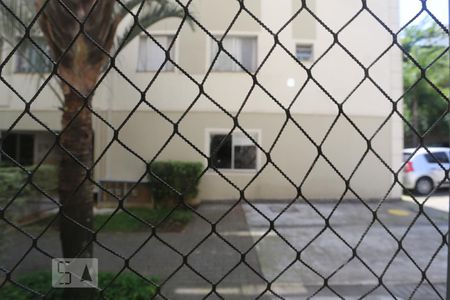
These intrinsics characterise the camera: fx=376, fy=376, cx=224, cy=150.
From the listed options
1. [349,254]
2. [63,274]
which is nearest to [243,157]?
[349,254]

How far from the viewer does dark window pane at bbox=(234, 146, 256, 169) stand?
9310mm

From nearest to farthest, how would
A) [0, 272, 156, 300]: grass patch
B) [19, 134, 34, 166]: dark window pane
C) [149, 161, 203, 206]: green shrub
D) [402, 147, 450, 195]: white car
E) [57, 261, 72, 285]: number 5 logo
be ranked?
[57, 261, 72, 285]: number 5 logo, [0, 272, 156, 300]: grass patch, [149, 161, 203, 206]: green shrub, [19, 134, 34, 166]: dark window pane, [402, 147, 450, 195]: white car

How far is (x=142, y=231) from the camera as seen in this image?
Answer: 680cm

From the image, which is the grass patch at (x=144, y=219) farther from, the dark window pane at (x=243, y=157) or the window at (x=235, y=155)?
the dark window pane at (x=243, y=157)

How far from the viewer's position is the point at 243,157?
945 centimetres

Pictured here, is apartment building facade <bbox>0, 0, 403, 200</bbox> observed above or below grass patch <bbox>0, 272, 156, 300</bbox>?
above

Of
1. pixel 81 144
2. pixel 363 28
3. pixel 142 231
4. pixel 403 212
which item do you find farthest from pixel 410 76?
pixel 81 144

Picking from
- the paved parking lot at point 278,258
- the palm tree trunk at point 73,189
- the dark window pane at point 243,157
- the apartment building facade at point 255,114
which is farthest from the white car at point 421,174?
the palm tree trunk at point 73,189

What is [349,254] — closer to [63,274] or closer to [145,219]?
[145,219]

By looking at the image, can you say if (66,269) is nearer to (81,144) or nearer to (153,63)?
(81,144)

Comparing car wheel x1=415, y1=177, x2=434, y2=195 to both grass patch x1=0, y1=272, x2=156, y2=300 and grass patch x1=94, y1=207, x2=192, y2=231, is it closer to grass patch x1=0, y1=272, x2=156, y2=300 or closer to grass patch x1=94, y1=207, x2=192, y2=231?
grass patch x1=94, y1=207, x2=192, y2=231

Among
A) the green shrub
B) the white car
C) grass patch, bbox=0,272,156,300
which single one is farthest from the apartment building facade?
grass patch, bbox=0,272,156,300

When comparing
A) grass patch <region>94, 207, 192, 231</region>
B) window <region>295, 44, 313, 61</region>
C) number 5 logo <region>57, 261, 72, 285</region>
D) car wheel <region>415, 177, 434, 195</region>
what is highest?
window <region>295, 44, 313, 61</region>

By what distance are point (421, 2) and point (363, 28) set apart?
8.57m
